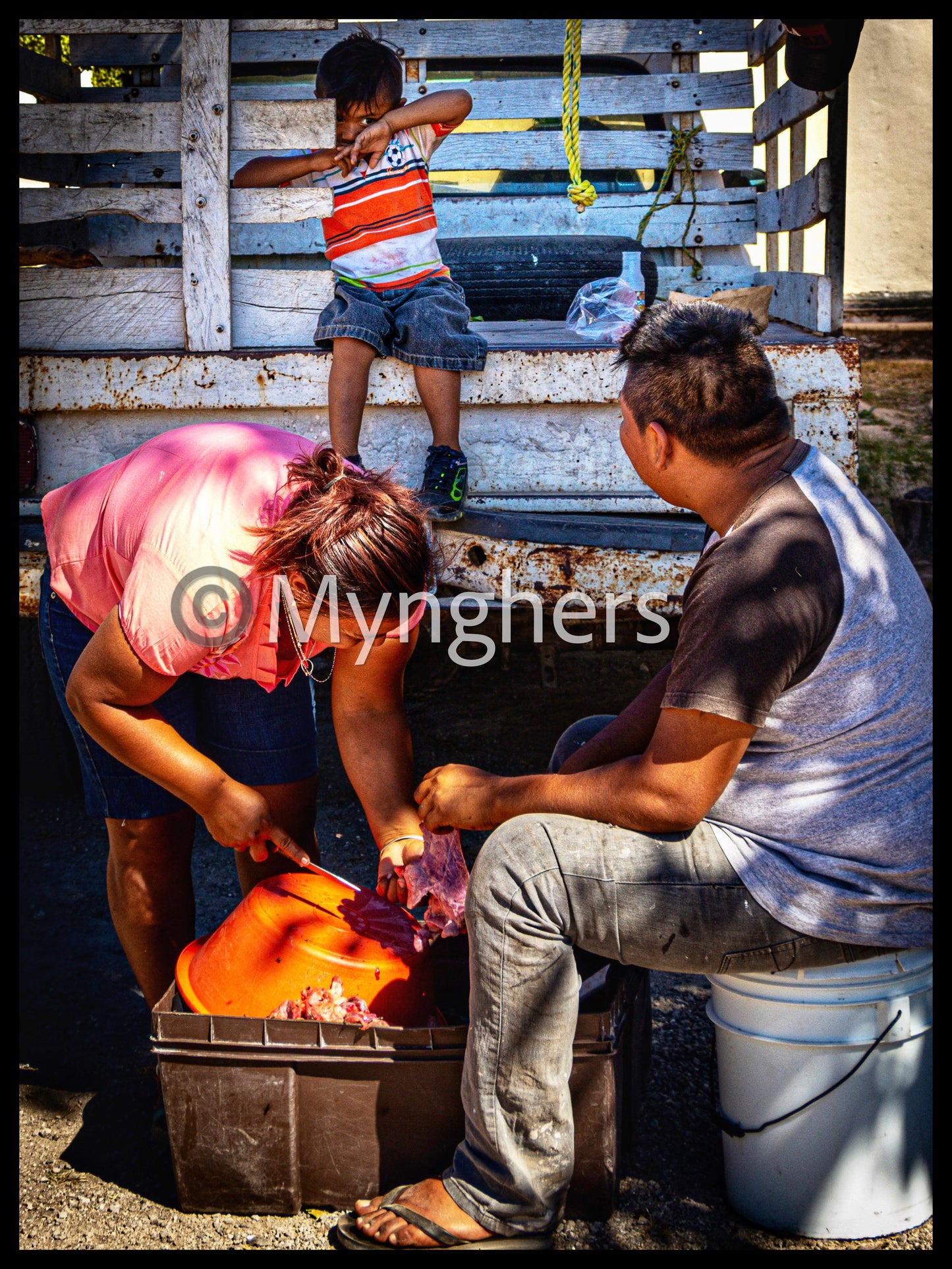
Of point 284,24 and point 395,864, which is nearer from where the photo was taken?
point 395,864

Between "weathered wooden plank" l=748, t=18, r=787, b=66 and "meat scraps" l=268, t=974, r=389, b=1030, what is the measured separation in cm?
462

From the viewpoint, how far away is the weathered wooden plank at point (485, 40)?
538cm

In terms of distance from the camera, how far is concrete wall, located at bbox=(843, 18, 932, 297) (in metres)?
8.18

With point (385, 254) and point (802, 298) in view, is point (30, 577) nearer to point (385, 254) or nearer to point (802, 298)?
point (385, 254)

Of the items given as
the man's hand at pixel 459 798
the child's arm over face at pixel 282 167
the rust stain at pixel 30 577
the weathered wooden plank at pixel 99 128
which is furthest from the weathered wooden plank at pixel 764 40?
the man's hand at pixel 459 798

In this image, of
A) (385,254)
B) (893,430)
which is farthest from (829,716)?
(893,430)

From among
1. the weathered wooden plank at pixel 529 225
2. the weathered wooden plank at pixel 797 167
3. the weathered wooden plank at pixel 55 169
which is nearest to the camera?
the weathered wooden plank at pixel 55 169

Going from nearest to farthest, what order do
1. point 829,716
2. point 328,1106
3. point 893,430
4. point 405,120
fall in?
point 829,716
point 328,1106
point 405,120
point 893,430

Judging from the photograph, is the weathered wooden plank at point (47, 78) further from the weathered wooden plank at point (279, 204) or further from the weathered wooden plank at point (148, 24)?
the weathered wooden plank at point (279, 204)

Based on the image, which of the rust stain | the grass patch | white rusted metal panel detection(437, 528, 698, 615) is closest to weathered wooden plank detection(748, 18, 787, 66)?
the grass patch

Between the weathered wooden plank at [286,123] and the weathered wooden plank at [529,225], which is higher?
the weathered wooden plank at [529,225]

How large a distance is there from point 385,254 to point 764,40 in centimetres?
292

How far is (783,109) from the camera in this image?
15.0 feet

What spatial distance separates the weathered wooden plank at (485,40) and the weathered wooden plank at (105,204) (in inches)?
110
